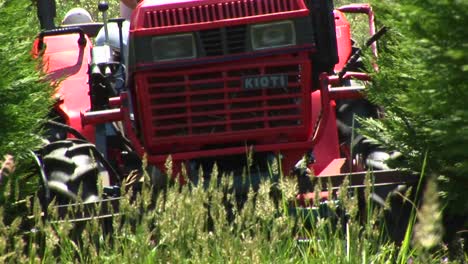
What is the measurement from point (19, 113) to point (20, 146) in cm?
14

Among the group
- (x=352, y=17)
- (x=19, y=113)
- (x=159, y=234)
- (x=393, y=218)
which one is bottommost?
(x=352, y=17)

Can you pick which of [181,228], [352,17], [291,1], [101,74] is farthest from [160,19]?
[352,17]

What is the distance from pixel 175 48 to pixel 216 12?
0.78 feet

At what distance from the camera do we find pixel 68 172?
5895 mm

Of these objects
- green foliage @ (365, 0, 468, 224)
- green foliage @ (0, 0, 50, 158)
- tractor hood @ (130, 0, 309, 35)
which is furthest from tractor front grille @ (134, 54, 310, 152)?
green foliage @ (0, 0, 50, 158)

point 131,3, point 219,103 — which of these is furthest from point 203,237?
point 131,3

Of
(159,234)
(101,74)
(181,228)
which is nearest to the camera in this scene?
(181,228)

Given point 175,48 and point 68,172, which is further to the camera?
point 68,172

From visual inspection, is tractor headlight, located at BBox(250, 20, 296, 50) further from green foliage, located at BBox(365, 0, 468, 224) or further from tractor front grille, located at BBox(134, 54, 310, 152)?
green foliage, located at BBox(365, 0, 468, 224)

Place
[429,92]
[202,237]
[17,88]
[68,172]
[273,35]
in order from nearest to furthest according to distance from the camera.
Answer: [202,237], [429,92], [17,88], [273,35], [68,172]

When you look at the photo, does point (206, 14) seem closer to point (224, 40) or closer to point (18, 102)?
point (224, 40)

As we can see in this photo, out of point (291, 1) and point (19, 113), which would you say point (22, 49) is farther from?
point (291, 1)

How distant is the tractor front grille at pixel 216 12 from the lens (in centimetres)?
546

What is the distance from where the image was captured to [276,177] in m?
5.61
